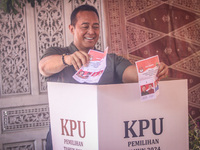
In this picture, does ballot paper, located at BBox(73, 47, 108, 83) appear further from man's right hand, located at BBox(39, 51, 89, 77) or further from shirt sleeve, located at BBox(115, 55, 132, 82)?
shirt sleeve, located at BBox(115, 55, 132, 82)

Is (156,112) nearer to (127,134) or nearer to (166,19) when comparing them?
(127,134)

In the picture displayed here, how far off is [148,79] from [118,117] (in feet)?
0.59

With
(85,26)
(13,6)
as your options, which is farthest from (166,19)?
(13,6)

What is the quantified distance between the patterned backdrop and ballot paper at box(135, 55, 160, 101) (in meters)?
1.73

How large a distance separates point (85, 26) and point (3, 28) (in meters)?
1.41

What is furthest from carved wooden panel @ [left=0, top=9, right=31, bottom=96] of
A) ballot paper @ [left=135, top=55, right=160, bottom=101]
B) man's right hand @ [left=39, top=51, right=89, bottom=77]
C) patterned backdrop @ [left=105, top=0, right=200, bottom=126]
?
ballot paper @ [left=135, top=55, right=160, bottom=101]

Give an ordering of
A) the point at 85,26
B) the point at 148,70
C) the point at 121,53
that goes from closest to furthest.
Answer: the point at 148,70
the point at 85,26
the point at 121,53

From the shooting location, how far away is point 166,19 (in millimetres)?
2561

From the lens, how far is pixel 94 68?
77 centimetres

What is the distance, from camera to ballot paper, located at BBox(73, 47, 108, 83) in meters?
0.75

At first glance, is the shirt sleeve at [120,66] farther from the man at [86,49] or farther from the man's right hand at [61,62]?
the man's right hand at [61,62]

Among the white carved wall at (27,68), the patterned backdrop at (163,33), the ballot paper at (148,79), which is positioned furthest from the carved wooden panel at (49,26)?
the ballot paper at (148,79)

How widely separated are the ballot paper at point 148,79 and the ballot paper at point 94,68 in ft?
0.47

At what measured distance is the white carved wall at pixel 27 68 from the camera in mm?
2365
